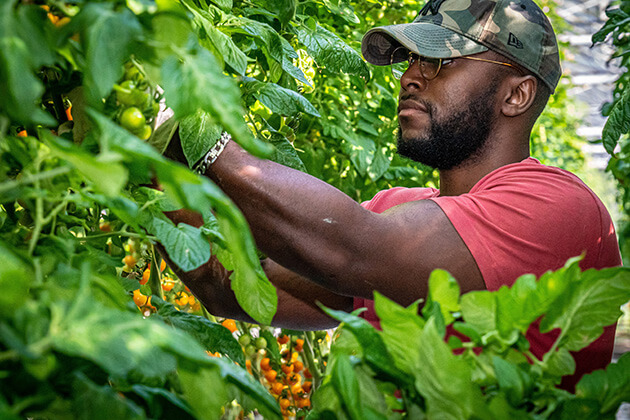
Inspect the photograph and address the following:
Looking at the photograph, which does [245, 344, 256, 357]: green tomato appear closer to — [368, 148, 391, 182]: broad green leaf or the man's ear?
[368, 148, 391, 182]: broad green leaf

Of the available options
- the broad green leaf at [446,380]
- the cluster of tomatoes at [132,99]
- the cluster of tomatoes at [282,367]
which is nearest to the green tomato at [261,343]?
the cluster of tomatoes at [282,367]

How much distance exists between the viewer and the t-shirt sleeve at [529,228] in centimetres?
109

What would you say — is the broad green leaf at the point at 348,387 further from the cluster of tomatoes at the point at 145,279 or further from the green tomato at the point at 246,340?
the green tomato at the point at 246,340

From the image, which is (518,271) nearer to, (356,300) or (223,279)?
(356,300)

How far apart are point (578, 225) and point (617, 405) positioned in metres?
0.61

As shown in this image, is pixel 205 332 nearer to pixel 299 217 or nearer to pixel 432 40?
pixel 299 217

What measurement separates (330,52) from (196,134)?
1.16ft

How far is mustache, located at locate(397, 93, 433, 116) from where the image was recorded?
138cm

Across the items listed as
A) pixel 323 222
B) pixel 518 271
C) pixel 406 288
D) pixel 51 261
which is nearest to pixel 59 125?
pixel 51 261

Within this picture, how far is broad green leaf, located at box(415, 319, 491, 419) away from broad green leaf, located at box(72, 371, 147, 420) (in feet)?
0.66

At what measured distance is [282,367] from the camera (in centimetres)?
173

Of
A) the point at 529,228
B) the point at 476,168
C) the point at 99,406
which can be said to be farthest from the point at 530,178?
the point at 99,406

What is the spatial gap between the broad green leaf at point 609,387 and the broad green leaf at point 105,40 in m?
0.45

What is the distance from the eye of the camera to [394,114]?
182 cm
